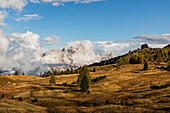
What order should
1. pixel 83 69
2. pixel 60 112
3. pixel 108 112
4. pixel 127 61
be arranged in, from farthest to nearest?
pixel 127 61, pixel 83 69, pixel 60 112, pixel 108 112

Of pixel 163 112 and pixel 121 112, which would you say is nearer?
pixel 163 112

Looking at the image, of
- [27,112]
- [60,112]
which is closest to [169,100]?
[60,112]

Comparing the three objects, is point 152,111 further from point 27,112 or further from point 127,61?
point 127,61

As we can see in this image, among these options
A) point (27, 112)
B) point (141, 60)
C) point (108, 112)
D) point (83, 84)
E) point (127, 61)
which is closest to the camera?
point (108, 112)

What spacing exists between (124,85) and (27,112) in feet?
Result: 185

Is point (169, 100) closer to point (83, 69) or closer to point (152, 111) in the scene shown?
point (152, 111)

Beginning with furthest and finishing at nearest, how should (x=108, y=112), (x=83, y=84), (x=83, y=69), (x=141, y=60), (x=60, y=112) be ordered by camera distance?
(x=141, y=60) → (x=83, y=69) → (x=83, y=84) → (x=60, y=112) → (x=108, y=112)

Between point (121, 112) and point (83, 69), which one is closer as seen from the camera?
point (121, 112)

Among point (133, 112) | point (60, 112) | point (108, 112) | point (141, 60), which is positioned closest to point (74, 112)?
point (60, 112)

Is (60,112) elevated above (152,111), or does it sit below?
below

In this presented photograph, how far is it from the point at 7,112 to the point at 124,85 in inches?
2377

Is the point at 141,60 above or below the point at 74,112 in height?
above

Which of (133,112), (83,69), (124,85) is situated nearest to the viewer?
(133,112)

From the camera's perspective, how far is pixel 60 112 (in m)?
34.2
